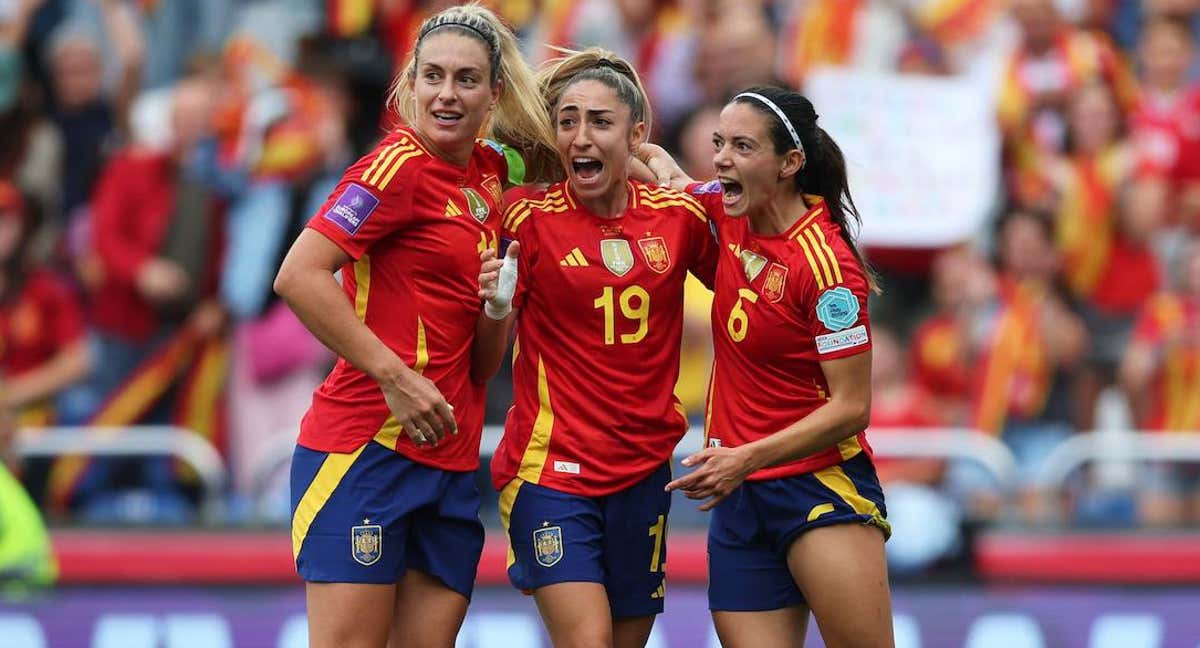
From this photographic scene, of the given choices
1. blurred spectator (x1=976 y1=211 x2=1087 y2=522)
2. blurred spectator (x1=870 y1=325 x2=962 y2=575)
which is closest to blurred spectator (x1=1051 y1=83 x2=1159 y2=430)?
blurred spectator (x1=976 y1=211 x2=1087 y2=522)

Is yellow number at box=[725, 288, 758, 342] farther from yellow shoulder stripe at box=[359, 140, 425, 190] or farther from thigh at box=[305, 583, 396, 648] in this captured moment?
thigh at box=[305, 583, 396, 648]

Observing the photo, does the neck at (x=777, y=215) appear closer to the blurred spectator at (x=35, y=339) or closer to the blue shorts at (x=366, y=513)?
the blue shorts at (x=366, y=513)

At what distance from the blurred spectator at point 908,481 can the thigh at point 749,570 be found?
77.9 inches

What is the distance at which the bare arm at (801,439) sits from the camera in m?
5.51

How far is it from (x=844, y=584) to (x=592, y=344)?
1.08 metres

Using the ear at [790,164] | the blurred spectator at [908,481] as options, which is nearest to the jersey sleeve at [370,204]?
the ear at [790,164]

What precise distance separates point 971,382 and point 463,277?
4540mm

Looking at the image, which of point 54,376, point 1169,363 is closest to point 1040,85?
point 1169,363

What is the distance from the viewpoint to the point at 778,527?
5809 mm

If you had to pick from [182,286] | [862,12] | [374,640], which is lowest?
[374,640]

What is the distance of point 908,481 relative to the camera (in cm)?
880

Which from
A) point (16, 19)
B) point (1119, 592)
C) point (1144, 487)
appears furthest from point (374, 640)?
point (16, 19)

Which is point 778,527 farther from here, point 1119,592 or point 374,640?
point 1119,592

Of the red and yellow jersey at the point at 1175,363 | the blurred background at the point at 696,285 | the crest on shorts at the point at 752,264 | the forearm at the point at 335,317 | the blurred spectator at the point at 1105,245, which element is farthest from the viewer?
the blurred spectator at the point at 1105,245
